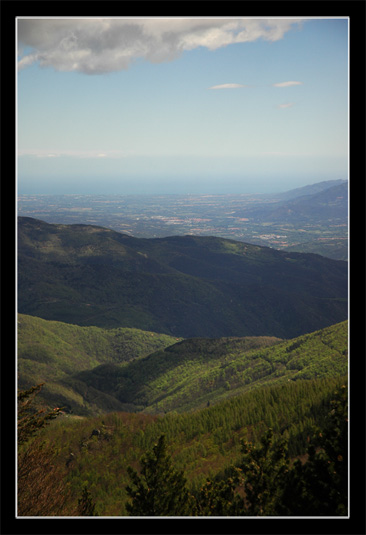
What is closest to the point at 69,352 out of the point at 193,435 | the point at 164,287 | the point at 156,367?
the point at 156,367

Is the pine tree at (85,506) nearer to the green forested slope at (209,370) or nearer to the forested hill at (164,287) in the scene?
the green forested slope at (209,370)

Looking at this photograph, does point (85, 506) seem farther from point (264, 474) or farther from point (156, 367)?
point (156, 367)

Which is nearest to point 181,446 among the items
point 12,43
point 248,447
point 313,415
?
point 313,415

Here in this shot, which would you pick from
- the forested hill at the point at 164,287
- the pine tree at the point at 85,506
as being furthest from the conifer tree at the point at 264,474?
the forested hill at the point at 164,287

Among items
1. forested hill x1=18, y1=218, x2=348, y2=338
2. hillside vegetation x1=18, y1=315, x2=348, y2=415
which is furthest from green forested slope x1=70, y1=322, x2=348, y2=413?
forested hill x1=18, y1=218, x2=348, y2=338

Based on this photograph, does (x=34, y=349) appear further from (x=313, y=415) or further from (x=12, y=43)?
(x=12, y=43)

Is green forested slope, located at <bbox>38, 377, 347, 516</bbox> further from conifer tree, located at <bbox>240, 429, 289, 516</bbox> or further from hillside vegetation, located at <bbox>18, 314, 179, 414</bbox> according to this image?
hillside vegetation, located at <bbox>18, 314, 179, 414</bbox>
